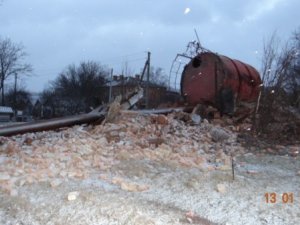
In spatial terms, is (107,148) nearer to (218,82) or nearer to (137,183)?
(137,183)

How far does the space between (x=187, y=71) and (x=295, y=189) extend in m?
9.18

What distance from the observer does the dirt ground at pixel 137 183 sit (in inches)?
173

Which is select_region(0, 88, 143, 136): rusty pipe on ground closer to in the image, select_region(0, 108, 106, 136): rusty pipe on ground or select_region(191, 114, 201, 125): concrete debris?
select_region(0, 108, 106, 136): rusty pipe on ground

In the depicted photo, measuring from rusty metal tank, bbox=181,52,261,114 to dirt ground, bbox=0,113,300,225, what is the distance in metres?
4.46

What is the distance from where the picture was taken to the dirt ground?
4406 mm

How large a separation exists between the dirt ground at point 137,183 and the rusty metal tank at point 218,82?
446cm

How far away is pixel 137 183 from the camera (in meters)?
5.43

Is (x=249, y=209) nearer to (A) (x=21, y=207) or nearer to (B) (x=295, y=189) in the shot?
(B) (x=295, y=189)

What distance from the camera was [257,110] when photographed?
1030cm

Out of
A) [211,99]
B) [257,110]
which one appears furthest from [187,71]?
[257,110]
